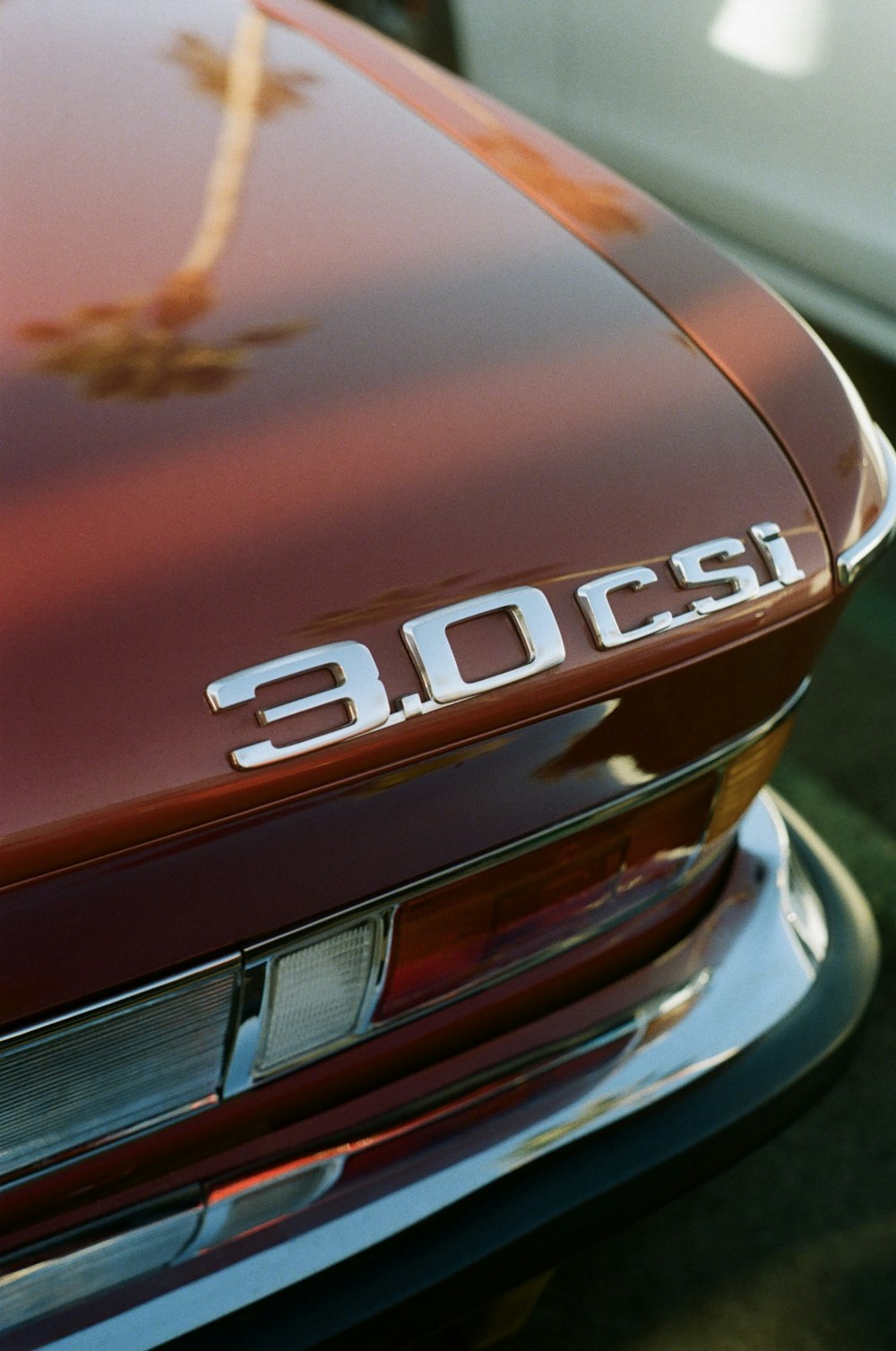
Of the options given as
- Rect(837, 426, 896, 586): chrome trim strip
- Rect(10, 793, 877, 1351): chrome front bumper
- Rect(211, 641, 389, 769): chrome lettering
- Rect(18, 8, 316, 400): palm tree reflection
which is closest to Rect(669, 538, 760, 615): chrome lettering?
Rect(837, 426, 896, 586): chrome trim strip

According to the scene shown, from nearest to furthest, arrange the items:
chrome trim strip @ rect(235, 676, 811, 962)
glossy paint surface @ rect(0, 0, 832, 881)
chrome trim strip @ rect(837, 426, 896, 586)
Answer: glossy paint surface @ rect(0, 0, 832, 881) < chrome trim strip @ rect(235, 676, 811, 962) < chrome trim strip @ rect(837, 426, 896, 586)

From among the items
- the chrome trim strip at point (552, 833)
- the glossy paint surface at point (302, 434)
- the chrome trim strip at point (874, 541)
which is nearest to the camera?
the glossy paint surface at point (302, 434)

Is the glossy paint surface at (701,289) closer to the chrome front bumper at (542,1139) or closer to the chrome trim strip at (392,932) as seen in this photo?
the chrome trim strip at (392,932)

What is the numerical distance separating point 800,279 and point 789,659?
2231 millimetres

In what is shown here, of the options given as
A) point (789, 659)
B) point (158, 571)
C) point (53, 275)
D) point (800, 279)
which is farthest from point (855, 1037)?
point (800, 279)

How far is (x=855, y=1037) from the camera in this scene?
4.81 feet

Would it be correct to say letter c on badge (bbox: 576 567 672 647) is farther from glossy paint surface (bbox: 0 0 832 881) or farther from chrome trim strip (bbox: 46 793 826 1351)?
chrome trim strip (bbox: 46 793 826 1351)

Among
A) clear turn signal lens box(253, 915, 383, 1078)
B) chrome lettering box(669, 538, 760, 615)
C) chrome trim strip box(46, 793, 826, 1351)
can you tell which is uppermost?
chrome lettering box(669, 538, 760, 615)

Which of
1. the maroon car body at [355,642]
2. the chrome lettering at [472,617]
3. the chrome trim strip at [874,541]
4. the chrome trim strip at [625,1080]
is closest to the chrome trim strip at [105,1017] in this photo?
the maroon car body at [355,642]

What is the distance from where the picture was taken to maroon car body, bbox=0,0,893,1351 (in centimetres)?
87

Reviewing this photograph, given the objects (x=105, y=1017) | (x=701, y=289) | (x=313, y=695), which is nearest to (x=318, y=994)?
(x=105, y=1017)

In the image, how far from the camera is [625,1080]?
50.5 inches

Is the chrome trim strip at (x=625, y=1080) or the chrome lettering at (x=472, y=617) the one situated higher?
the chrome lettering at (x=472, y=617)

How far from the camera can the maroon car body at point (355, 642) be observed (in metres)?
0.87
